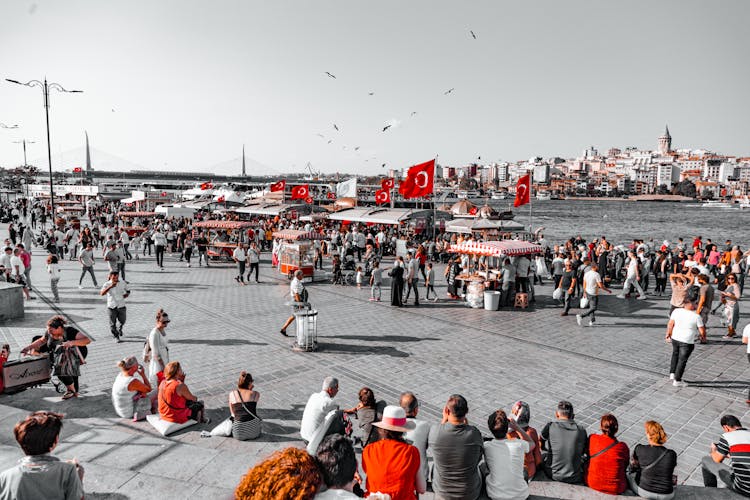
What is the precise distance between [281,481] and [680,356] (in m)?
8.04

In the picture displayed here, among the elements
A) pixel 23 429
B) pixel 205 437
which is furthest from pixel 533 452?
pixel 23 429

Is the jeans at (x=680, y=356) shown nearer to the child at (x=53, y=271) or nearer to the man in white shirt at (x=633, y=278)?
the man in white shirt at (x=633, y=278)

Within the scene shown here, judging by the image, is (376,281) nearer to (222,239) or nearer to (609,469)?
(609,469)

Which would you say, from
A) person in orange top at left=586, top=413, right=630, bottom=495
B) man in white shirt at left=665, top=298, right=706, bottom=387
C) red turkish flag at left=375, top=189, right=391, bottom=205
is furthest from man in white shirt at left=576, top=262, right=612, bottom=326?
red turkish flag at left=375, top=189, right=391, bottom=205

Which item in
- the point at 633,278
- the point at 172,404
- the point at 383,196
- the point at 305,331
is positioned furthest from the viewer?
the point at 383,196

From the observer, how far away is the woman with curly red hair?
2301 mm

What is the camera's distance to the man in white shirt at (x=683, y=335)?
7895 millimetres

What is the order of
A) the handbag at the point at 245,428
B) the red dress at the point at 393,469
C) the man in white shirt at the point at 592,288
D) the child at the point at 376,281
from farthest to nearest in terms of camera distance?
1. the child at the point at 376,281
2. the man in white shirt at the point at 592,288
3. the handbag at the point at 245,428
4. the red dress at the point at 393,469

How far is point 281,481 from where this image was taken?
91.1 inches

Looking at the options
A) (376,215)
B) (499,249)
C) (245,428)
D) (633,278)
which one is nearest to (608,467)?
(245,428)

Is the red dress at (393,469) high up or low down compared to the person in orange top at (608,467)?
up

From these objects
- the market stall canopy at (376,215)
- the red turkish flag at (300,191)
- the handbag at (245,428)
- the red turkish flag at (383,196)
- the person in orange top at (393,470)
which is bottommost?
the handbag at (245,428)

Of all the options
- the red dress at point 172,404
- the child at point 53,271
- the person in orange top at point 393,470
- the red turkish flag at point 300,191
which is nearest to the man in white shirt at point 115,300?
the child at point 53,271

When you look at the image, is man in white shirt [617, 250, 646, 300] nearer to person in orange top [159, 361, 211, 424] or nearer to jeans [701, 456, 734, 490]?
jeans [701, 456, 734, 490]
